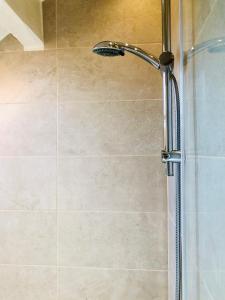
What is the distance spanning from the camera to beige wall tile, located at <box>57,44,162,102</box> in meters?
1.39

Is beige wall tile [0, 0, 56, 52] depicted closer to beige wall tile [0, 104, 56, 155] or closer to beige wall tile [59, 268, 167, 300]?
beige wall tile [0, 104, 56, 155]

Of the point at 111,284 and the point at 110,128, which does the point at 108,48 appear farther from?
the point at 111,284

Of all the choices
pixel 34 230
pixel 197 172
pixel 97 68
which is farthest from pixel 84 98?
pixel 197 172

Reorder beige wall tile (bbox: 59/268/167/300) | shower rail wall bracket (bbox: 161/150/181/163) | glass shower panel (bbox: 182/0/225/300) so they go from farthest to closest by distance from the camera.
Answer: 1. beige wall tile (bbox: 59/268/167/300)
2. shower rail wall bracket (bbox: 161/150/181/163)
3. glass shower panel (bbox: 182/0/225/300)

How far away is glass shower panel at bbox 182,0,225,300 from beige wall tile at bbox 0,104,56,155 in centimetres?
80

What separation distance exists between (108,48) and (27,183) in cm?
82

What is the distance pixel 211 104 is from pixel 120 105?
875 mm

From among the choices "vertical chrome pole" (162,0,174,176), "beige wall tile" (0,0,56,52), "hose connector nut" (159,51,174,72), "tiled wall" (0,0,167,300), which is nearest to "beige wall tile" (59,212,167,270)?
"tiled wall" (0,0,167,300)

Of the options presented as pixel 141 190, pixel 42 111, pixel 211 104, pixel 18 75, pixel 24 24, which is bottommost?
pixel 141 190

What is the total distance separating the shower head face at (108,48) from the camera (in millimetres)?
995

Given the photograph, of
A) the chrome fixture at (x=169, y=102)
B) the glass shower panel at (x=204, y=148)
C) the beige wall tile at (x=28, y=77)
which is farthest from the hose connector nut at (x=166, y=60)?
the beige wall tile at (x=28, y=77)

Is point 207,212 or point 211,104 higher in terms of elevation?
point 211,104

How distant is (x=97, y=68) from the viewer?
4.65ft

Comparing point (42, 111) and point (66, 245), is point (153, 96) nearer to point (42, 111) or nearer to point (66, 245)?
point (42, 111)
